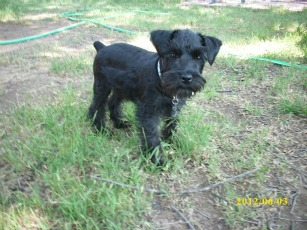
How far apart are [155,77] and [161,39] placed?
0.39 metres

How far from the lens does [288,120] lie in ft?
11.8

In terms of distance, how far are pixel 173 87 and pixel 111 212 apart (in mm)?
1231

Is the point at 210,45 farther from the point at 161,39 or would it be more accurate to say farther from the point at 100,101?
the point at 100,101

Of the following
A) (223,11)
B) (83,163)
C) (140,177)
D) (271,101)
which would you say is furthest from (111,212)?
(223,11)

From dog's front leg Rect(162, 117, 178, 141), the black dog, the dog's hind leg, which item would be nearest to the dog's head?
the black dog

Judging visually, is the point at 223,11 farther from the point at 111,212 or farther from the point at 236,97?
the point at 111,212

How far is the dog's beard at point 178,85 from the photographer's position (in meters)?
2.58

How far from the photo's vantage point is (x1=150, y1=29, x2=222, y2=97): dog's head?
260 cm

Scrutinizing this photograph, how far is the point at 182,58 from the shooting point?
108 inches

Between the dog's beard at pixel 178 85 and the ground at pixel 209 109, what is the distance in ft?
2.61
